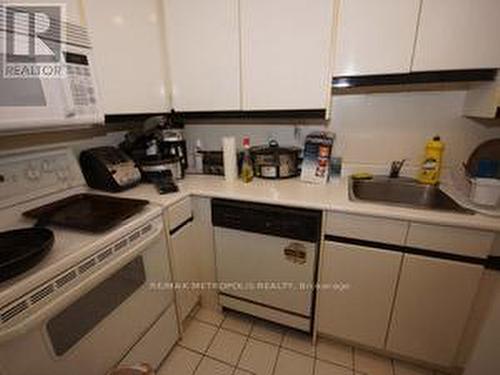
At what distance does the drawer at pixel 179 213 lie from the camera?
4.40 ft

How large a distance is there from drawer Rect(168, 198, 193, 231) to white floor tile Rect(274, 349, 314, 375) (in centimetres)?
96

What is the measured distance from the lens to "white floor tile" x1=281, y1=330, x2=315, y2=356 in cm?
150

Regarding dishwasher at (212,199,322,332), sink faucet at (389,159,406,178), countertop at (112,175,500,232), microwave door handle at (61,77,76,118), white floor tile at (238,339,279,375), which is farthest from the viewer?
sink faucet at (389,159,406,178)

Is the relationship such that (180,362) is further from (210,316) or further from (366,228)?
(366,228)

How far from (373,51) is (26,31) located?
1.36 metres

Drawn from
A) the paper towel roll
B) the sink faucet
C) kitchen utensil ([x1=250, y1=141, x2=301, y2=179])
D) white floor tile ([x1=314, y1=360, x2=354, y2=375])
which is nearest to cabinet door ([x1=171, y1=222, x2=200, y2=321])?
the paper towel roll

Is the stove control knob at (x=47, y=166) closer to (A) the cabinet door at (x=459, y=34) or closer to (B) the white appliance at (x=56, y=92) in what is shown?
(B) the white appliance at (x=56, y=92)

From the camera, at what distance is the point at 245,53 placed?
4.57 feet

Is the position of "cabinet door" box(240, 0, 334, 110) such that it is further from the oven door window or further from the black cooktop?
the oven door window

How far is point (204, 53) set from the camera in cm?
147

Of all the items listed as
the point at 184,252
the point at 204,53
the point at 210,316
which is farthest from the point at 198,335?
the point at 204,53

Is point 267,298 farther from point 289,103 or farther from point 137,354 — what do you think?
point 289,103

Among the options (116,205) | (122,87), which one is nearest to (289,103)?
(122,87)

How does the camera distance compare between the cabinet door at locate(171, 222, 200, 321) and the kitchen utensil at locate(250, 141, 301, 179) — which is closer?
the cabinet door at locate(171, 222, 200, 321)
